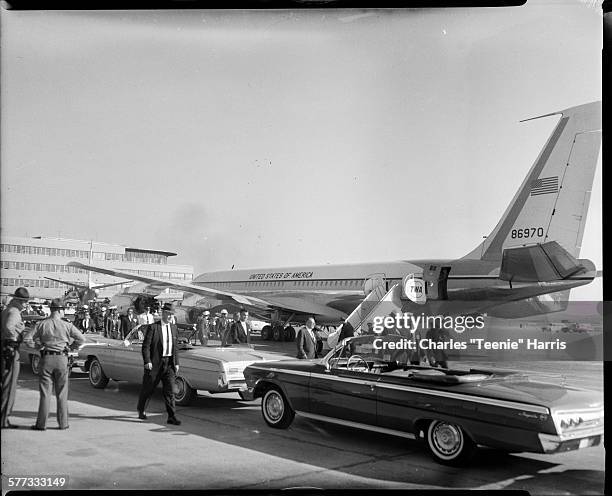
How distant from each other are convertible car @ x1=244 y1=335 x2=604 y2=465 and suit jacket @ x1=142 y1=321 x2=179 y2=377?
84cm

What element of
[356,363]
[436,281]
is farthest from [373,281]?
[356,363]

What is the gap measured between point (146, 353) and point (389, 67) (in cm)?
270

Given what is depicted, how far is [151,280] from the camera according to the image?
3932 millimetres

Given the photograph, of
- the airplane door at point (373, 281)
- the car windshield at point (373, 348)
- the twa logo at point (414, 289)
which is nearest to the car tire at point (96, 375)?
the car windshield at point (373, 348)

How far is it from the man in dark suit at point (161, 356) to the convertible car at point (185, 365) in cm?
10

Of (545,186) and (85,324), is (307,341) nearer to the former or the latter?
(85,324)

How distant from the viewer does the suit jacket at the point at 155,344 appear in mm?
4230

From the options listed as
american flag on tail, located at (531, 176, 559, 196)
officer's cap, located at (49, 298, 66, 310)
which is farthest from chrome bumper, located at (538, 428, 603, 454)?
officer's cap, located at (49, 298, 66, 310)

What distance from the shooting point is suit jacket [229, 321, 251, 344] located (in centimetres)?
509

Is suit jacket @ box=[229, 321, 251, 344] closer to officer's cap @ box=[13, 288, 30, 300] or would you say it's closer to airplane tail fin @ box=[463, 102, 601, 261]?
officer's cap @ box=[13, 288, 30, 300]

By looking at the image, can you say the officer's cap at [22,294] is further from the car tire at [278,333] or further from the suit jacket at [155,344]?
the car tire at [278,333]

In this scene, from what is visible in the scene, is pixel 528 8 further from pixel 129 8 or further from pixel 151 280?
pixel 151 280

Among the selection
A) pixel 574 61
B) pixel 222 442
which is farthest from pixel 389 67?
pixel 222 442

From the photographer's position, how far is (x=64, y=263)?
386 cm
